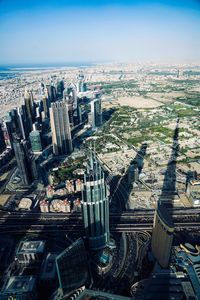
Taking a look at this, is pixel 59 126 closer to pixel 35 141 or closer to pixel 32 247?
pixel 35 141

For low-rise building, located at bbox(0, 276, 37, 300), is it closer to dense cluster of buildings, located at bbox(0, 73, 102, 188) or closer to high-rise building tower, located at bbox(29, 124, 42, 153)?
dense cluster of buildings, located at bbox(0, 73, 102, 188)

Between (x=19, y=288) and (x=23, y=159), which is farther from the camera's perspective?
(x=23, y=159)

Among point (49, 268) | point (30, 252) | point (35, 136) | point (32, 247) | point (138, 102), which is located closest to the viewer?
point (49, 268)

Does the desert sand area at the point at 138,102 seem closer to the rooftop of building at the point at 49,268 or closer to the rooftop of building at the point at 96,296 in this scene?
the rooftop of building at the point at 49,268

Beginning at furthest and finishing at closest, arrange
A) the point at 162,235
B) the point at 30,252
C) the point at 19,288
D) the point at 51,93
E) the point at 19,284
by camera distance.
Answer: the point at 51,93, the point at 30,252, the point at 162,235, the point at 19,284, the point at 19,288

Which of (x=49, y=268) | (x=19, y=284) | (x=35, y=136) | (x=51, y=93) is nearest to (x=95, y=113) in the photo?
(x=35, y=136)

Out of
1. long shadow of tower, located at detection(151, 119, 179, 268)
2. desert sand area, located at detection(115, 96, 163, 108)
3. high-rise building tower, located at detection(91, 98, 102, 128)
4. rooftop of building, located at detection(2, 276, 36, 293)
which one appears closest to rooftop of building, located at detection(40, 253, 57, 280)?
rooftop of building, located at detection(2, 276, 36, 293)


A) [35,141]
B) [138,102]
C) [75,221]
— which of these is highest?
[35,141]

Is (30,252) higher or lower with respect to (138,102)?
higher
